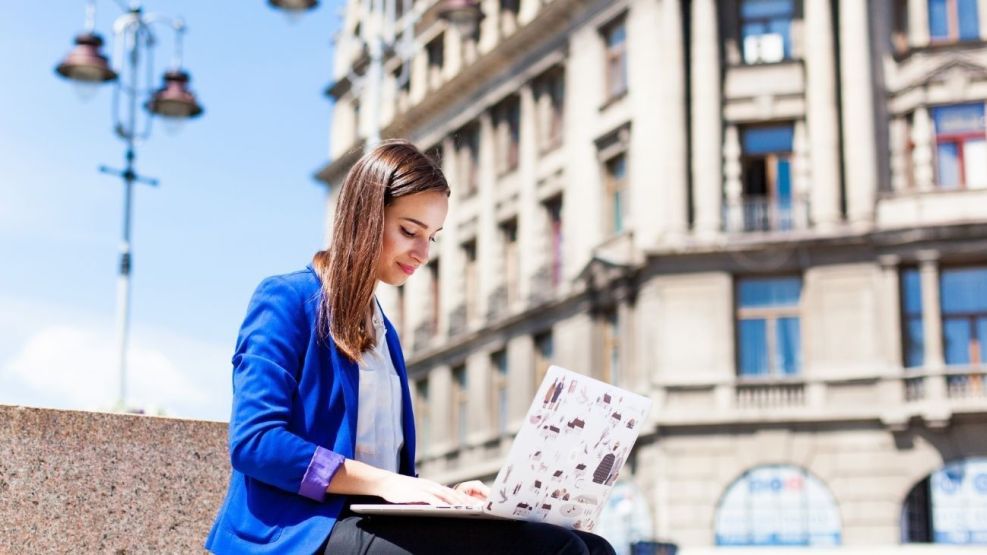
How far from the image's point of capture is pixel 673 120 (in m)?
31.8

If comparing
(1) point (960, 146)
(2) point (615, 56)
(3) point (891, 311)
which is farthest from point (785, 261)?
(2) point (615, 56)

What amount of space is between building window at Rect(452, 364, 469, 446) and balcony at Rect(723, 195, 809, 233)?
10700 millimetres

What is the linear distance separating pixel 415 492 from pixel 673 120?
29211mm

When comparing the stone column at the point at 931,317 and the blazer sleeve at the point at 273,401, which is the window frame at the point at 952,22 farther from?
the blazer sleeve at the point at 273,401

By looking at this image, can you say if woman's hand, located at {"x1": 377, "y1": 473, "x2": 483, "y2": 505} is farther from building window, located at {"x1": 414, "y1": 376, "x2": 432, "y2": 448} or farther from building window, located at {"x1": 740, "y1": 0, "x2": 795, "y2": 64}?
building window, located at {"x1": 414, "y1": 376, "x2": 432, "y2": 448}

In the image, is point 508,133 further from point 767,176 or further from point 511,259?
point 767,176

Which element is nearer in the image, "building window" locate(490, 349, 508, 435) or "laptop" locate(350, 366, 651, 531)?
"laptop" locate(350, 366, 651, 531)

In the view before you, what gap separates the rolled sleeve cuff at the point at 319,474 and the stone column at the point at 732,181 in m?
28.5

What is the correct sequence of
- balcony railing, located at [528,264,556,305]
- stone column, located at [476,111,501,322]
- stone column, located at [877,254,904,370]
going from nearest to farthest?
stone column, located at [877,254,904,370] → balcony railing, located at [528,264,556,305] → stone column, located at [476,111,501,322]

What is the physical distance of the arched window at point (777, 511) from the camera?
2889 cm

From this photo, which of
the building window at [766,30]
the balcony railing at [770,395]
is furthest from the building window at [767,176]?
the balcony railing at [770,395]

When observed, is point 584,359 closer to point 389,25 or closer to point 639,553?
point 389,25

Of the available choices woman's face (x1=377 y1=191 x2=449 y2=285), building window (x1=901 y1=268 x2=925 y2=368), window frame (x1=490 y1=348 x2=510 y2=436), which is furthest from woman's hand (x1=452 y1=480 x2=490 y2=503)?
window frame (x1=490 y1=348 x2=510 y2=436)

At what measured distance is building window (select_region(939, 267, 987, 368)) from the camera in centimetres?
2908
